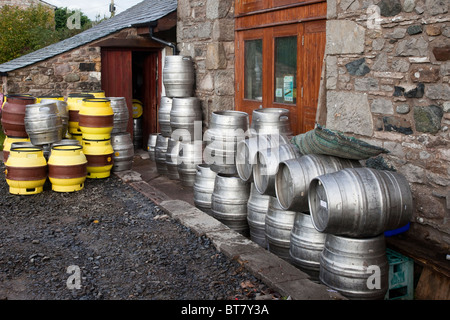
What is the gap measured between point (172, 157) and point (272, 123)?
2701 millimetres

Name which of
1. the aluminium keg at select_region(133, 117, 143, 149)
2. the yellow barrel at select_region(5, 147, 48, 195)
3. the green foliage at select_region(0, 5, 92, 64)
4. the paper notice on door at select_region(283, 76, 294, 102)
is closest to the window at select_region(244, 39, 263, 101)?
the paper notice on door at select_region(283, 76, 294, 102)

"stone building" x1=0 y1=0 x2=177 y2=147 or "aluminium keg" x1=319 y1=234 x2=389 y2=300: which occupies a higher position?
"stone building" x1=0 y1=0 x2=177 y2=147

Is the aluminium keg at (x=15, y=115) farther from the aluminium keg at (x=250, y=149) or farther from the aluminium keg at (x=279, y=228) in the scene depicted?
the aluminium keg at (x=279, y=228)

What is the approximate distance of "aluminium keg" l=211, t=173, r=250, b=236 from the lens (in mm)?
5622

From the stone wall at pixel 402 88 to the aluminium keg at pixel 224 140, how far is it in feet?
3.58

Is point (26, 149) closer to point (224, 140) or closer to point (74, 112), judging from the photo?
point (74, 112)

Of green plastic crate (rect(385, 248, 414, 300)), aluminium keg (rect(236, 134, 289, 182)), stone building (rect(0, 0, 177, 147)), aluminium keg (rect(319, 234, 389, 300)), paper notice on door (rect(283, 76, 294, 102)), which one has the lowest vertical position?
green plastic crate (rect(385, 248, 414, 300))

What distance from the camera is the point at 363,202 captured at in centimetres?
370

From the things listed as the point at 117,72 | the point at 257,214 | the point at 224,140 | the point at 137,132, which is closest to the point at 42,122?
the point at 224,140

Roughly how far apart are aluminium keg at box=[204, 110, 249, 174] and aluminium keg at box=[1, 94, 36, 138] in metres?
3.10

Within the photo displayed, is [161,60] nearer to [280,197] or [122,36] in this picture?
[122,36]

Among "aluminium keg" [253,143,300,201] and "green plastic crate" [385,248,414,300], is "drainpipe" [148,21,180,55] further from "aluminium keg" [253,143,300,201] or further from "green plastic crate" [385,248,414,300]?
"green plastic crate" [385,248,414,300]

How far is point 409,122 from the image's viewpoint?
4.64m

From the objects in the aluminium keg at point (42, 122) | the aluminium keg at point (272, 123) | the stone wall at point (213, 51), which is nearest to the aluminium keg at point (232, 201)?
the aluminium keg at point (272, 123)
